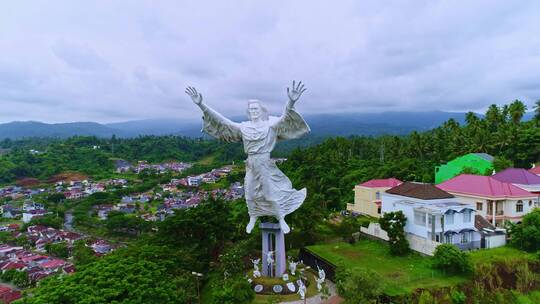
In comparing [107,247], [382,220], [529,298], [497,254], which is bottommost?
[107,247]

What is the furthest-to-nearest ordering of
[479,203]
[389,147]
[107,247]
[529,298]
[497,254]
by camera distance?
[389,147], [107,247], [479,203], [497,254], [529,298]

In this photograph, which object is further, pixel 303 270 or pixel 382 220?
pixel 382 220

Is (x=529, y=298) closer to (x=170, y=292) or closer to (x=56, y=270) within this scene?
(x=170, y=292)

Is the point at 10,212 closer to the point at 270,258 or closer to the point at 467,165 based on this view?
the point at 270,258

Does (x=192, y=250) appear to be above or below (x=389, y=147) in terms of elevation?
below

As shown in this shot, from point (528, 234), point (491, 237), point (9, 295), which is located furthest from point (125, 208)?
point (528, 234)

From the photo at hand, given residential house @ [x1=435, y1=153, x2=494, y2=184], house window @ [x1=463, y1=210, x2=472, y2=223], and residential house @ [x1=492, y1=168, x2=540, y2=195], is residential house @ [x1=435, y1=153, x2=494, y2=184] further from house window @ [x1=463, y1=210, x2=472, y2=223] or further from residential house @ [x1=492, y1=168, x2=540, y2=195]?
house window @ [x1=463, y1=210, x2=472, y2=223]

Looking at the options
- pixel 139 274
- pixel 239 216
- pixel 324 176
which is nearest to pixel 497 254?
pixel 239 216
